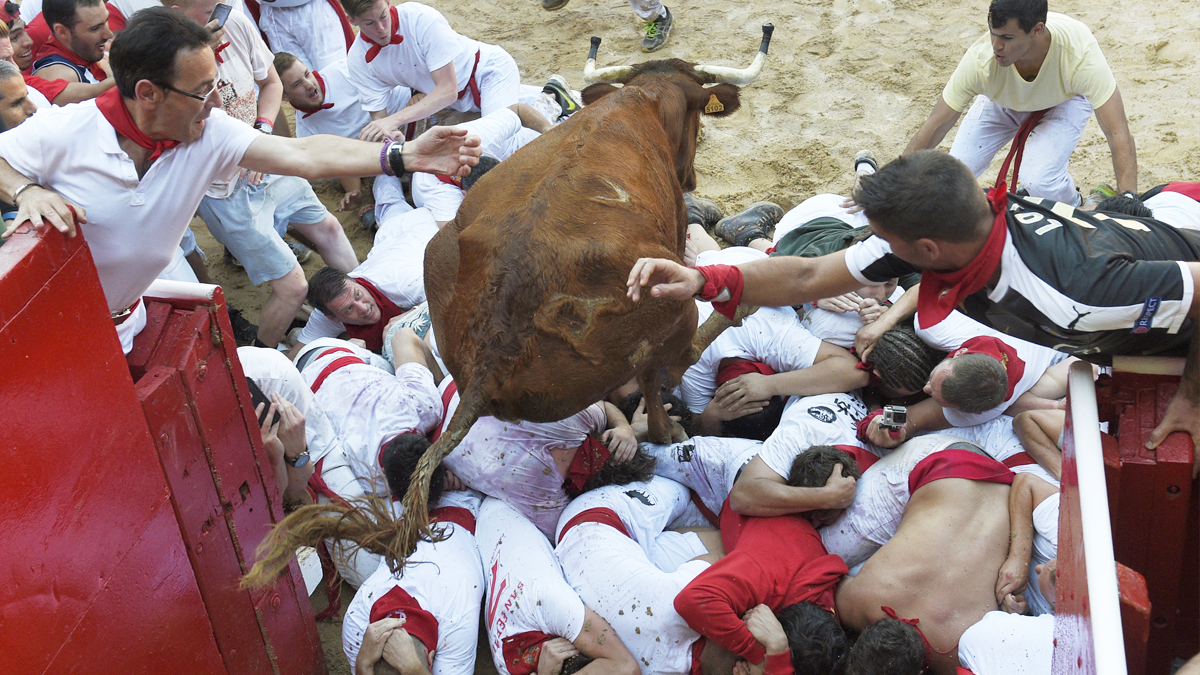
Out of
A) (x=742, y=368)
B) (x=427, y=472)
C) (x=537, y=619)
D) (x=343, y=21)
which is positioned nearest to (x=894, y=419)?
(x=742, y=368)

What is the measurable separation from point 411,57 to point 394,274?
5.62 ft

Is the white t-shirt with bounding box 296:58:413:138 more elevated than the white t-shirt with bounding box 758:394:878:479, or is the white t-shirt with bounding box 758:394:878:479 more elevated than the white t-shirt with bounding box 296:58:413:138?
the white t-shirt with bounding box 758:394:878:479

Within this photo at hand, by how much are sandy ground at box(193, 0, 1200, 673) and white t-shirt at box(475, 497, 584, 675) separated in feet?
9.51

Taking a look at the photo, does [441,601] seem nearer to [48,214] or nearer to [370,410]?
[370,410]

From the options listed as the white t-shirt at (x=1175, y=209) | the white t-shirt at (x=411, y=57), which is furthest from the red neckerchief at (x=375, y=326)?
the white t-shirt at (x=1175, y=209)

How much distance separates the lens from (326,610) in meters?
3.79

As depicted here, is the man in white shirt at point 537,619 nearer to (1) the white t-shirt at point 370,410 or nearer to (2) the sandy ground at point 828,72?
(1) the white t-shirt at point 370,410

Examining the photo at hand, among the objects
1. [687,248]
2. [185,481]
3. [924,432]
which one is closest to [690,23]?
[687,248]

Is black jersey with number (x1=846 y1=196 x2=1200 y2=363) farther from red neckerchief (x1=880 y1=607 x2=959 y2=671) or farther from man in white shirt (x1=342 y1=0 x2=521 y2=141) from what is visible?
man in white shirt (x1=342 y1=0 x2=521 y2=141)

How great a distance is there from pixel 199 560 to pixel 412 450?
1209 mm

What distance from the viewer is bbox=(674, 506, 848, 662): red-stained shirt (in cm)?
301

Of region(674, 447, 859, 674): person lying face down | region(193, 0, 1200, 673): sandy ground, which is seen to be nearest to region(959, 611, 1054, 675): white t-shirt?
region(674, 447, 859, 674): person lying face down

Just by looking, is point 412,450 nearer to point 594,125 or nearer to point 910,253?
point 594,125

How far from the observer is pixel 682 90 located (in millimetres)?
4730
